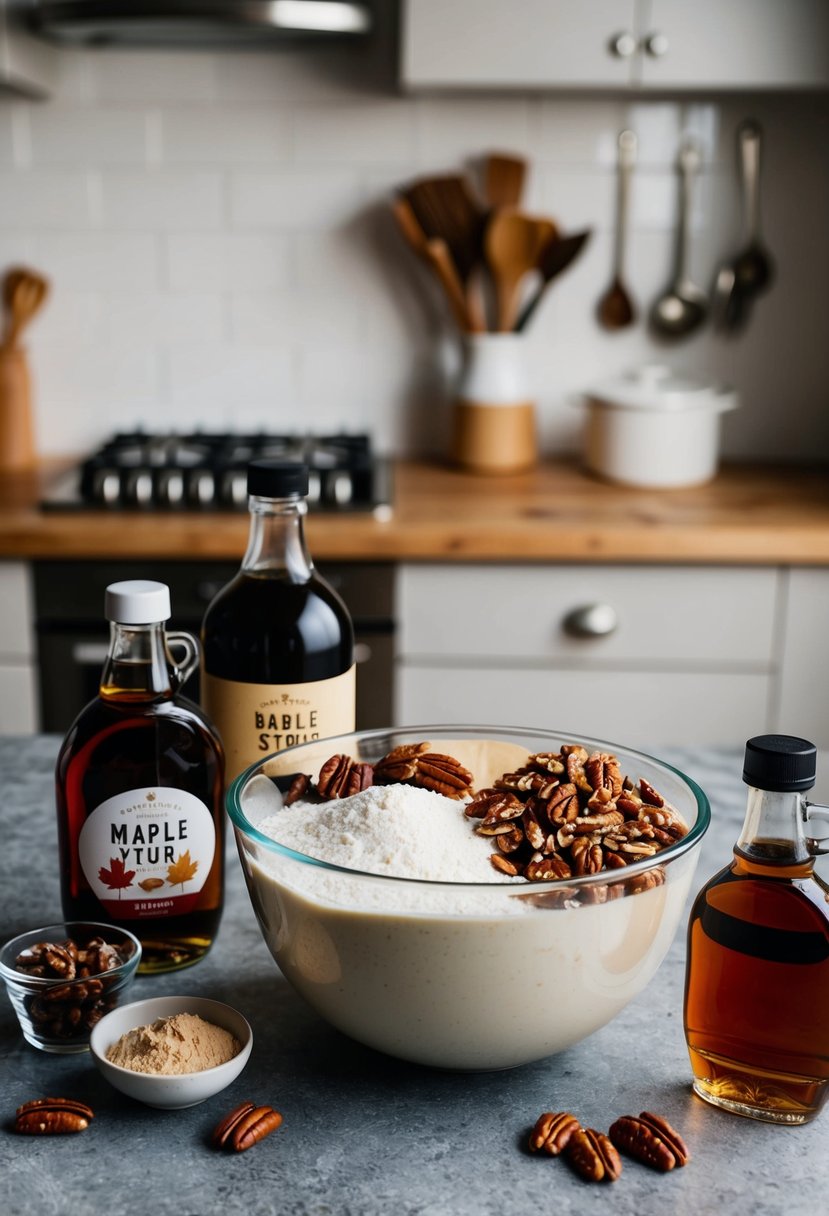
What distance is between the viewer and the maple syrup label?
2.76 feet

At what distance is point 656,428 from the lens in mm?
2479

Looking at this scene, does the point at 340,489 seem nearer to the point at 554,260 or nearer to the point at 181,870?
the point at 554,260

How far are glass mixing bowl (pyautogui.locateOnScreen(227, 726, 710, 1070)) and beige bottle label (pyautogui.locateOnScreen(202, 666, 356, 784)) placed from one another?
19 cm

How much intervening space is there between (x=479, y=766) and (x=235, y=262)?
6.77ft

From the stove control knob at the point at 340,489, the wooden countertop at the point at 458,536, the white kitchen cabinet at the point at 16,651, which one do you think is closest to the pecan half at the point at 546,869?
the wooden countertop at the point at 458,536

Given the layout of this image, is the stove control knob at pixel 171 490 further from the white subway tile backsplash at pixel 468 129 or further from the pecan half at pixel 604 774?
the pecan half at pixel 604 774

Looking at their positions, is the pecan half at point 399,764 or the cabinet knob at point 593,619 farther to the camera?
the cabinet knob at point 593,619

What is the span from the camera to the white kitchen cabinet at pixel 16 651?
221 cm

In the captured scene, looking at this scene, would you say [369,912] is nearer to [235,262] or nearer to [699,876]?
[699,876]

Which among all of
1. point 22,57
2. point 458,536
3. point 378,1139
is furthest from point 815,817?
point 22,57

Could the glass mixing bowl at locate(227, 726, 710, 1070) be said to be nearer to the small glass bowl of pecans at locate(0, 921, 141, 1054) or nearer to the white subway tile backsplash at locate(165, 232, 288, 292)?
the small glass bowl of pecans at locate(0, 921, 141, 1054)

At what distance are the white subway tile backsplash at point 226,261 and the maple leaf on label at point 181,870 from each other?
2088 millimetres

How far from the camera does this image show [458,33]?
90.3 inches

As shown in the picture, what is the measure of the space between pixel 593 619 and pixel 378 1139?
155cm
